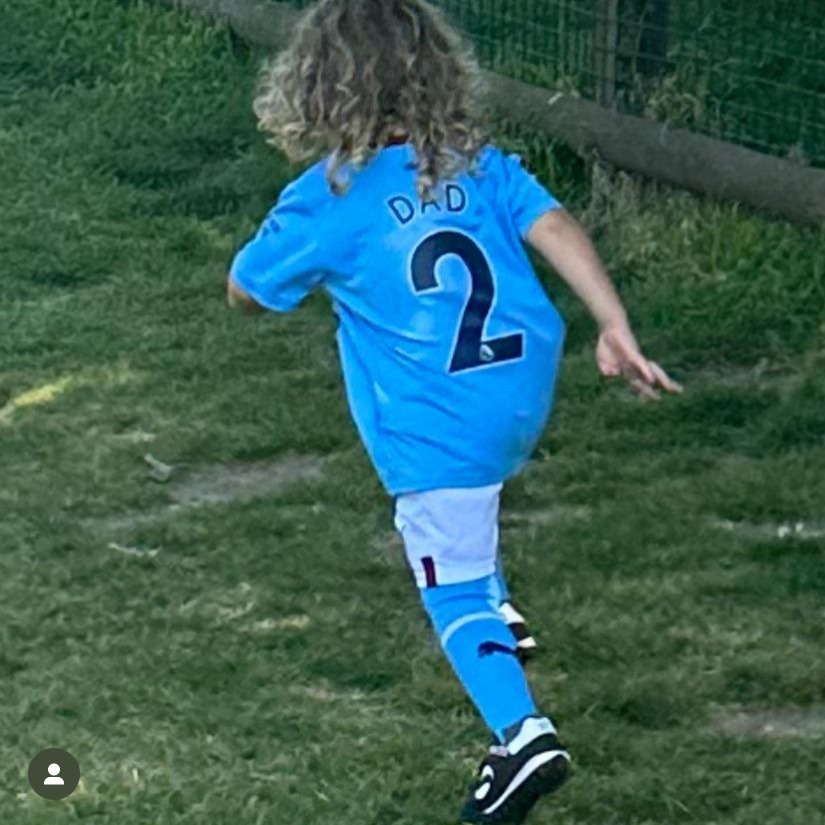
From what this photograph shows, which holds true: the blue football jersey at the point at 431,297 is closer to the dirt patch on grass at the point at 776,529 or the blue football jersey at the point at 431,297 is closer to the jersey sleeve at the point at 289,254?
the jersey sleeve at the point at 289,254

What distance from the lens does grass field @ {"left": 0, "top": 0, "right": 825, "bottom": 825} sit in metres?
Result: 4.36

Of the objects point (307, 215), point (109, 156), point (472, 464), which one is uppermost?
point (307, 215)

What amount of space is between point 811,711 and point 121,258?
149 inches

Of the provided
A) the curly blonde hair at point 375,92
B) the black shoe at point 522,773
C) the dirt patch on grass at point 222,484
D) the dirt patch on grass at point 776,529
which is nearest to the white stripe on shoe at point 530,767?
the black shoe at point 522,773

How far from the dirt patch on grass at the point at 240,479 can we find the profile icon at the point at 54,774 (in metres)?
1.38

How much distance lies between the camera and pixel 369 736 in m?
4.47

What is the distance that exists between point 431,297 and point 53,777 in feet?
3.85

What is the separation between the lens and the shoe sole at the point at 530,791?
400 centimetres

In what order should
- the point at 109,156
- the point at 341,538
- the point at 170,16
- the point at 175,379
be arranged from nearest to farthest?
the point at 341,538, the point at 175,379, the point at 109,156, the point at 170,16

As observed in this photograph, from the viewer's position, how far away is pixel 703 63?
24.6 feet

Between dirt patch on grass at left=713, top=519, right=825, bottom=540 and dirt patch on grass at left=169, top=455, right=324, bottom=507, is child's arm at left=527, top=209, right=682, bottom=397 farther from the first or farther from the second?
dirt patch on grass at left=169, top=455, right=324, bottom=507

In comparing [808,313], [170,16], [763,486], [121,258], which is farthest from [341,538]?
[170,16]

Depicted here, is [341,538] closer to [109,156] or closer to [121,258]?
[121,258]

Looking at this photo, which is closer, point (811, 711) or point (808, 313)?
point (811, 711)
